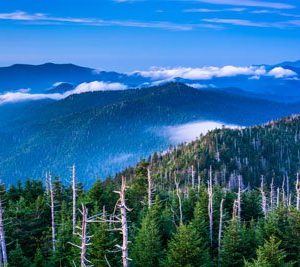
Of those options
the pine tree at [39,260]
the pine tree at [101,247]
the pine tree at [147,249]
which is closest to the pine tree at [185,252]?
the pine tree at [147,249]

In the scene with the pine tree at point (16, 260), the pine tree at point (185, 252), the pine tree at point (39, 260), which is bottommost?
the pine tree at point (39, 260)

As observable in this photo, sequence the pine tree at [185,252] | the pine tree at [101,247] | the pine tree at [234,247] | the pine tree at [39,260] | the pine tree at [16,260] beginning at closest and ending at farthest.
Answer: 1. the pine tree at [101,247]
2. the pine tree at [185,252]
3. the pine tree at [234,247]
4. the pine tree at [16,260]
5. the pine tree at [39,260]

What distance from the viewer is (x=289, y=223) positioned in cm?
5634

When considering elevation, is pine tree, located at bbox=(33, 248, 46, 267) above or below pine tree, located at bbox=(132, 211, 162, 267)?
below

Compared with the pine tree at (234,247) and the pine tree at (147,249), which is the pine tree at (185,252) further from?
the pine tree at (234,247)

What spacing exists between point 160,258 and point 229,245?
22.3ft

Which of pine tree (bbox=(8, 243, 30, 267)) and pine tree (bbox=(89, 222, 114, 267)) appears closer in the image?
pine tree (bbox=(89, 222, 114, 267))

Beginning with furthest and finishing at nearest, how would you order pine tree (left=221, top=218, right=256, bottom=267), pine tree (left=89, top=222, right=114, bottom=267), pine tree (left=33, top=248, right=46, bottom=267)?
pine tree (left=33, top=248, right=46, bottom=267) < pine tree (left=221, top=218, right=256, bottom=267) < pine tree (left=89, top=222, right=114, bottom=267)

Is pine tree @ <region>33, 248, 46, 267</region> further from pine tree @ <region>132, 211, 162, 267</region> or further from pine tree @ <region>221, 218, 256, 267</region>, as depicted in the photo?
pine tree @ <region>221, 218, 256, 267</region>

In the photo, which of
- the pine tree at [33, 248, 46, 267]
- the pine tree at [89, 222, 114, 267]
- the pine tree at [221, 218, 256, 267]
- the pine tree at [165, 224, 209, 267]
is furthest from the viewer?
the pine tree at [33, 248, 46, 267]

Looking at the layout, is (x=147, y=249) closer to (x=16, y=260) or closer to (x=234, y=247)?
(x=234, y=247)

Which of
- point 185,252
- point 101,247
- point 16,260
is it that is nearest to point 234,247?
point 185,252

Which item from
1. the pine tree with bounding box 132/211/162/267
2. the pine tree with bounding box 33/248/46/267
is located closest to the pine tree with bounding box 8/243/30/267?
the pine tree with bounding box 33/248/46/267

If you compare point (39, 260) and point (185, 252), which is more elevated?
point (185, 252)
